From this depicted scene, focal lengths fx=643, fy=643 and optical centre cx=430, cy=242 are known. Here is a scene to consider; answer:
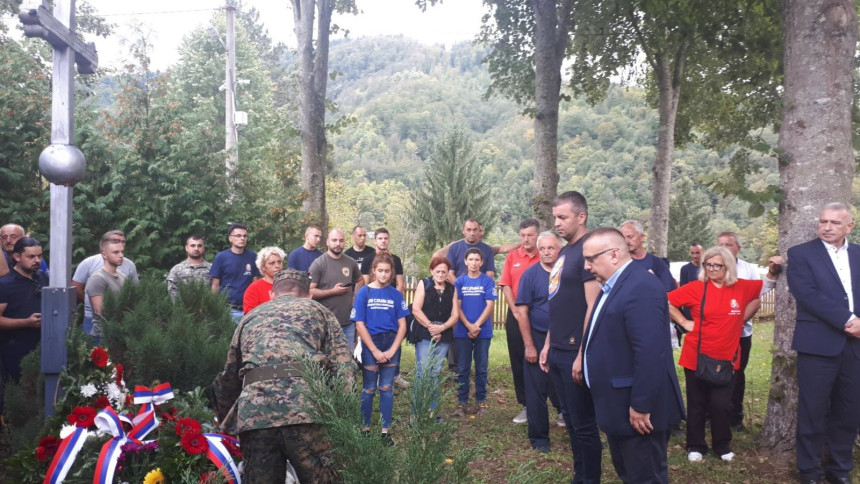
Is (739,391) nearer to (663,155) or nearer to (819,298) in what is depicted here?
(819,298)

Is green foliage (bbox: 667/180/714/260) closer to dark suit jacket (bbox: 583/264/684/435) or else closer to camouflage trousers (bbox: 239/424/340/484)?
dark suit jacket (bbox: 583/264/684/435)

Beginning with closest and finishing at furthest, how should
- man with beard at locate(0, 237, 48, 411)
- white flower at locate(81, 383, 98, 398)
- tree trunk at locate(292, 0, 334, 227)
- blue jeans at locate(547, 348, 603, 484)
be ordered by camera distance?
white flower at locate(81, 383, 98, 398) → blue jeans at locate(547, 348, 603, 484) → man with beard at locate(0, 237, 48, 411) → tree trunk at locate(292, 0, 334, 227)

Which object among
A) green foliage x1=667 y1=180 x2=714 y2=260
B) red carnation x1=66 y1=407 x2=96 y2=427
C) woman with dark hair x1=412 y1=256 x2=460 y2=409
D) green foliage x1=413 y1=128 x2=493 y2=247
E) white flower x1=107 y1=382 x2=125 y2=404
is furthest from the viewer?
green foliage x1=413 y1=128 x2=493 y2=247

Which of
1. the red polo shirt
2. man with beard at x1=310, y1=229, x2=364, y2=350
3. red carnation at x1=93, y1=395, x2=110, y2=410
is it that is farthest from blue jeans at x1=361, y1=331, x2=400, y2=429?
red carnation at x1=93, y1=395, x2=110, y2=410

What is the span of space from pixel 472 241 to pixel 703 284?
3164mm

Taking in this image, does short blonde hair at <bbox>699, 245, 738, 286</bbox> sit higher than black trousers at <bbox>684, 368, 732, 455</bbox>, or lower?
higher

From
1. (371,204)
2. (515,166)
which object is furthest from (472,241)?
(515,166)

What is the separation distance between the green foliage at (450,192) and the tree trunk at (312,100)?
24670mm

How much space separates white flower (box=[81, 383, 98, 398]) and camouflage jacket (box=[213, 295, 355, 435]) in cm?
83

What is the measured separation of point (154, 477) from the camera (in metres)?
3.66

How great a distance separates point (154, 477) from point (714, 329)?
15.4ft

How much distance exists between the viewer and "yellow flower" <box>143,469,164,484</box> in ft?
11.9

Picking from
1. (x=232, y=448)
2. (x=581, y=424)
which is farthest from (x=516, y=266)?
(x=232, y=448)

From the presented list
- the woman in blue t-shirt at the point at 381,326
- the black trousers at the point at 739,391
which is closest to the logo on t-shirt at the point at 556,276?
the woman in blue t-shirt at the point at 381,326
